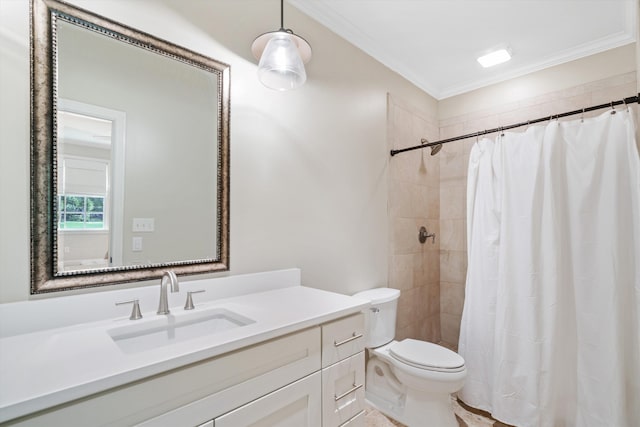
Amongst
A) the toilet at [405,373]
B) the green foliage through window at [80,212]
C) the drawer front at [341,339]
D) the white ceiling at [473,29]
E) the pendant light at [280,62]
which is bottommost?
the toilet at [405,373]

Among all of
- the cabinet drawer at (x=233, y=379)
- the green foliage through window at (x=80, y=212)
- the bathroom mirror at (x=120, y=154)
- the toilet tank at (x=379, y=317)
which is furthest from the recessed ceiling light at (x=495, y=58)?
the green foliage through window at (x=80, y=212)

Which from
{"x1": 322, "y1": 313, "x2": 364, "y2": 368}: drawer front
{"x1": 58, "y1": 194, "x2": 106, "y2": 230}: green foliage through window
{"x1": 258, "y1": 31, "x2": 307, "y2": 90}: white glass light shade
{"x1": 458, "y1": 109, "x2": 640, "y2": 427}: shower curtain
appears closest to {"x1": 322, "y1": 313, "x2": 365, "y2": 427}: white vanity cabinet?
{"x1": 322, "y1": 313, "x2": 364, "y2": 368}: drawer front

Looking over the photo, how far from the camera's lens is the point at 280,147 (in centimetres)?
168

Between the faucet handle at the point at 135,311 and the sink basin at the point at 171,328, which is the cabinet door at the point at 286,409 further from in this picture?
the faucet handle at the point at 135,311

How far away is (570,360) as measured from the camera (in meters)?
1.85

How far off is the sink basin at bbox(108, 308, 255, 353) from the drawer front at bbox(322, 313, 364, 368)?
0.30 m

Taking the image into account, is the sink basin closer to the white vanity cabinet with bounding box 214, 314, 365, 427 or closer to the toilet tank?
the white vanity cabinet with bounding box 214, 314, 365, 427

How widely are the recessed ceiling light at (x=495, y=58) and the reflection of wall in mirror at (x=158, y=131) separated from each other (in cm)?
210

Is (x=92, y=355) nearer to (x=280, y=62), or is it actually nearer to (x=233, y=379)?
(x=233, y=379)

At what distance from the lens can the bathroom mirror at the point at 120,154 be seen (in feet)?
3.37

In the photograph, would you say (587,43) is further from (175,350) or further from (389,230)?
(175,350)

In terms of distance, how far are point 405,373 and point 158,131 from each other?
5.95 ft

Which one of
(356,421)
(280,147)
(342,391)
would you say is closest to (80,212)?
(280,147)

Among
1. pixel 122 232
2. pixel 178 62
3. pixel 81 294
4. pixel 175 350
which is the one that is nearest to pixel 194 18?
pixel 178 62
